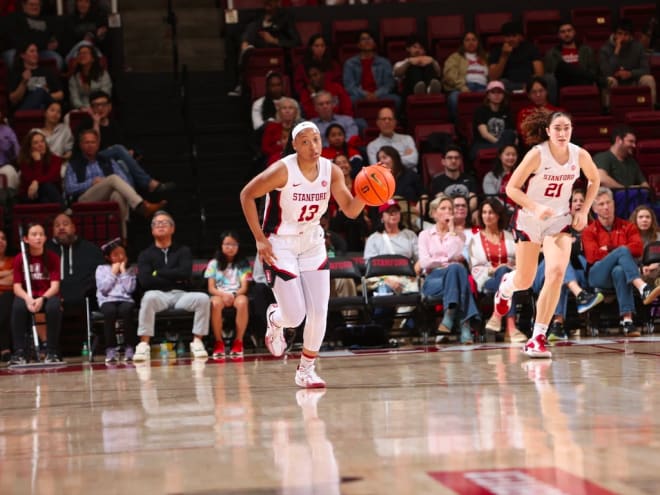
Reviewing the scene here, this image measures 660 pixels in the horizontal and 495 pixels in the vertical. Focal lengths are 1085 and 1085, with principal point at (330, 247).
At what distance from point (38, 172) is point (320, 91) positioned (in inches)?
144

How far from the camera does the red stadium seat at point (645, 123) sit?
12.8 meters

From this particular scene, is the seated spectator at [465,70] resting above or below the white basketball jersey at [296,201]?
above

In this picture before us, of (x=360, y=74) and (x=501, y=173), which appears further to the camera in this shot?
(x=360, y=74)

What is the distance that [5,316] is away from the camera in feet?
32.7

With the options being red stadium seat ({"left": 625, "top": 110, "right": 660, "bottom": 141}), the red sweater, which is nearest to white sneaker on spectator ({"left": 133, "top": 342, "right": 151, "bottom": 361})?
the red sweater

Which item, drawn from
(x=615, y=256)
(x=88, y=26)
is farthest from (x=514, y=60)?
(x=88, y=26)

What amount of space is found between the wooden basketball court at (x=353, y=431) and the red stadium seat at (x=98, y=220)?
351cm

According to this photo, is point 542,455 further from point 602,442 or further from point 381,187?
point 381,187

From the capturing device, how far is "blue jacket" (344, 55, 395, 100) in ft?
45.5

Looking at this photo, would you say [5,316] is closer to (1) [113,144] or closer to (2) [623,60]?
(1) [113,144]

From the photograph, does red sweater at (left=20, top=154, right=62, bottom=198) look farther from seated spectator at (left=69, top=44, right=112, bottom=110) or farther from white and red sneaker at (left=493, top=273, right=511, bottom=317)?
white and red sneaker at (left=493, top=273, right=511, bottom=317)

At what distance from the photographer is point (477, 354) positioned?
8352 mm

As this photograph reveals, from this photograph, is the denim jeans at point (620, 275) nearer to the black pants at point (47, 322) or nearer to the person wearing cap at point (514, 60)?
the person wearing cap at point (514, 60)

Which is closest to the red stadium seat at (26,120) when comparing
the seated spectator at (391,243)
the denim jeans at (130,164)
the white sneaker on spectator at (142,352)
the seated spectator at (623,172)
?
the denim jeans at (130,164)
